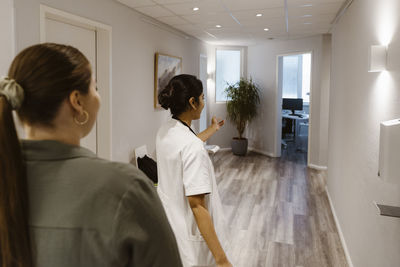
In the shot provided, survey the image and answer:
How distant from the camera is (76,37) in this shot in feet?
10.9

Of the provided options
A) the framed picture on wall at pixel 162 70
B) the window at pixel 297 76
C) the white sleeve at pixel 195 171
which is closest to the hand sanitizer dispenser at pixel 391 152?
the white sleeve at pixel 195 171

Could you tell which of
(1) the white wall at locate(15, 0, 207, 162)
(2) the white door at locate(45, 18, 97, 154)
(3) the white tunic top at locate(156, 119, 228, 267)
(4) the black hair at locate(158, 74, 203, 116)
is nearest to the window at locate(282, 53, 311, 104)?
(1) the white wall at locate(15, 0, 207, 162)

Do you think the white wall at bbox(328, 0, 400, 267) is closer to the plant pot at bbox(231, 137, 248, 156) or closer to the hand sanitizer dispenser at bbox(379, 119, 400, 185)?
the hand sanitizer dispenser at bbox(379, 119, 400, 185)

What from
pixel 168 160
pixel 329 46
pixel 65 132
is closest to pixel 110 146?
pixel 168 160

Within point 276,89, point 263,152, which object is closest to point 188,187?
point 276,89

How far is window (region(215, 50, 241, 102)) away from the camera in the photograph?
26.0 ft

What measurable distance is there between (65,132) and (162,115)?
14.8 ft

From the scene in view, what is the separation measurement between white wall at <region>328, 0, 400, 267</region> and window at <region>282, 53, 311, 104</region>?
6.07 m

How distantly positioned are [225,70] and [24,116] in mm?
7604

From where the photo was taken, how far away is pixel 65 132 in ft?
2.09

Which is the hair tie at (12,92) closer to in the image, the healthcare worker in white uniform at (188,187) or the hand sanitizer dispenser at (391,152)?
the healthcare worker in white uniform at (188,187)

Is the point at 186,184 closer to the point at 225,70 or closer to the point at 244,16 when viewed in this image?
the point at 244,16

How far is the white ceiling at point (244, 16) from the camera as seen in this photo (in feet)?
12.6

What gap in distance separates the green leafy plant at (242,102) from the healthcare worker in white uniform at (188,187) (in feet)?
19.2
